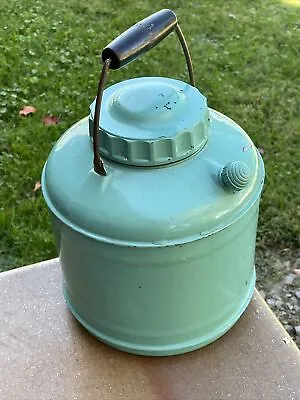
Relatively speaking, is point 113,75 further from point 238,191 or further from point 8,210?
point 238,191

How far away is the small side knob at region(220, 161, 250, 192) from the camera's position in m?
0.87

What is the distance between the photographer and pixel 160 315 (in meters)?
0.95

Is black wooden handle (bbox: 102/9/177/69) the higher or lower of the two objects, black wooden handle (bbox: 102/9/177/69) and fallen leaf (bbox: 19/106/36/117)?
the higher

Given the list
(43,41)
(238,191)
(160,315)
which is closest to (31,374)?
(160,315)

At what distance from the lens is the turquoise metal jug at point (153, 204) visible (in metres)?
0.86

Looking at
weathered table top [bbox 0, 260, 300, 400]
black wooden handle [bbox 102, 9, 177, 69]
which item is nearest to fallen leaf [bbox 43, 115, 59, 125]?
weathered table top [bbox 0, 260, 300, 400]

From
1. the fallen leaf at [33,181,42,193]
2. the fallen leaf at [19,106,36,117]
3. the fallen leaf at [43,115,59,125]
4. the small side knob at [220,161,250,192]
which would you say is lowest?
the fallen leaf at [33,181,42,193]

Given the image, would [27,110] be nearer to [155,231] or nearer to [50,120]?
[50,120]

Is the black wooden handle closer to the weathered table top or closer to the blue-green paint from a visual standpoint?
the blue-green paint

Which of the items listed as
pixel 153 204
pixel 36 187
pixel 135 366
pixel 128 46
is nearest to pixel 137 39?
pixel 128 46

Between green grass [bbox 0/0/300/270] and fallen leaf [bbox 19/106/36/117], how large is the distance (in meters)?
0.03

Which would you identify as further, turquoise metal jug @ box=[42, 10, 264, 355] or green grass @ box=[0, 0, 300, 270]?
green grass @ box=[0, 0, 300, 270]

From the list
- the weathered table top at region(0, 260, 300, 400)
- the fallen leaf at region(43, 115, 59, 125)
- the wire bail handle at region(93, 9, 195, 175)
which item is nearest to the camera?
the wire bail handle at region(93, 9, 195, 175)

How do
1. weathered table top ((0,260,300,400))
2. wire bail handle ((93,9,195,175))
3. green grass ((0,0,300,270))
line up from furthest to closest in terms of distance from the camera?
green grass ((0,0,300,270)) → weathered table top ((0,260,300,400)) → wire bail handle ((93,9,195,175))
